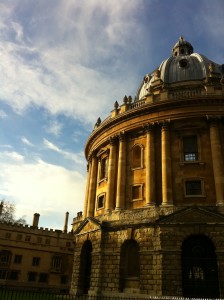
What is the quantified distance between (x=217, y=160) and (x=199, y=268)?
8426 mm

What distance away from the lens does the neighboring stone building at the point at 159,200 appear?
2088 centimetres

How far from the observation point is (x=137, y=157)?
28.0 metres

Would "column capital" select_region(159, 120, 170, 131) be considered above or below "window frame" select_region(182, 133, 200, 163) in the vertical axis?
above

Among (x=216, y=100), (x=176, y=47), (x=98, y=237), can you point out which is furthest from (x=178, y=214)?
(x=176, y=47)

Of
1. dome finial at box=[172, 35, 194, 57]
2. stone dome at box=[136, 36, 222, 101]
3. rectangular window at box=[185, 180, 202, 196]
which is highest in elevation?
dome finial at box=[172, 35, 194, 57]

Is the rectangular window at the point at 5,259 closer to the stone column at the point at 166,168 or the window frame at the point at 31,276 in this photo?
the window frame at the point at 31,276

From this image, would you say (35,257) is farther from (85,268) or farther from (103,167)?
(103,167)

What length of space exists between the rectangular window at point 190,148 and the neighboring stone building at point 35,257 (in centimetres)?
3416

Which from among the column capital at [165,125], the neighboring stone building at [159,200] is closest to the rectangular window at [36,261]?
the neighboring stone building at [159,200]

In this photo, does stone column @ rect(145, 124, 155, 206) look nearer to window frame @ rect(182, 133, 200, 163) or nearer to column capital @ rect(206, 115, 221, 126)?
window frame @ rect(182, 133, 200, 163)

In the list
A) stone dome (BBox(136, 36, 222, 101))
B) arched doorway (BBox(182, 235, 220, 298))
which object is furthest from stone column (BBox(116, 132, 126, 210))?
arched doorway (BBox(182, 235, 220, 298))

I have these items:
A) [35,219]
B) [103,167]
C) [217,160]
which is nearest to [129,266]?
[217,160]

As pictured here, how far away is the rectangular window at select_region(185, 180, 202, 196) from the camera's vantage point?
78.6ft

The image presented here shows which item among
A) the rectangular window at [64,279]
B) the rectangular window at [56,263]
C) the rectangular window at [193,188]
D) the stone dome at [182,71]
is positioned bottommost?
the rectangular window at [64,279]
